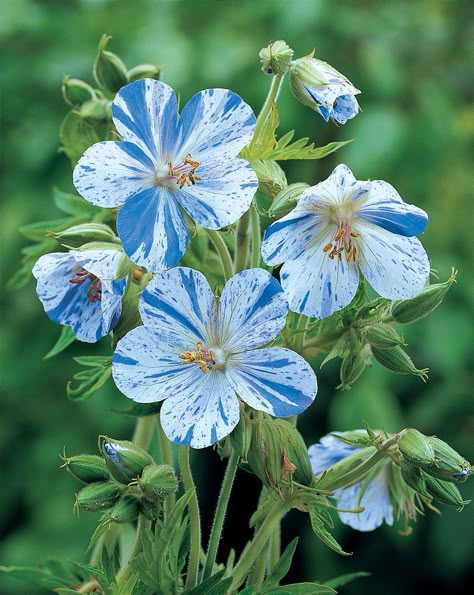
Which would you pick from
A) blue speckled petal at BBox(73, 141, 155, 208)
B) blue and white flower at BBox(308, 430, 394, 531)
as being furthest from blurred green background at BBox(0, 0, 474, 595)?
blue speckled petal at BBox(73, 141, 155, 208)

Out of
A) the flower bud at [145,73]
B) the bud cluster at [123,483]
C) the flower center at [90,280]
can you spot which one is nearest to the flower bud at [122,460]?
the bud cluster at [123,483]

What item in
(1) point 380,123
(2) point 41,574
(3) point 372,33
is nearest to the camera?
(2) point 41,574

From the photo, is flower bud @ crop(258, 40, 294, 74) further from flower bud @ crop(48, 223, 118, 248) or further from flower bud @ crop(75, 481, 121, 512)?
flower bud @ crop(75, 481, 121, 512)

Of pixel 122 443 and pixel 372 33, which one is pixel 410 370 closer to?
pixel 122 443

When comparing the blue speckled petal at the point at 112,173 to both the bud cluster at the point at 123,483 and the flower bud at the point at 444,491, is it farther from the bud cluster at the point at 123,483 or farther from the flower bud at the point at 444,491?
the flower bud at the point at 444,491

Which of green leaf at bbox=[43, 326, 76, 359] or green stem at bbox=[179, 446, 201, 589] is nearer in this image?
green stem at bbox=[179, 446, 201, 589]

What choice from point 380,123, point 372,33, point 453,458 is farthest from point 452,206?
point 453,458

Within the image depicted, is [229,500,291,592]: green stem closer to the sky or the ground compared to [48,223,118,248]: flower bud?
closer to the ground
